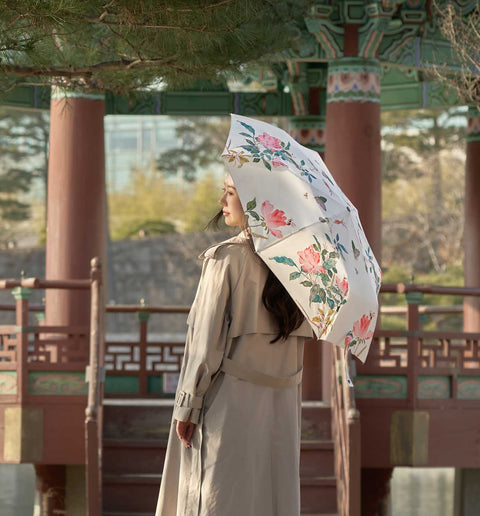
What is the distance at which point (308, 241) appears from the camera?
3807 mm

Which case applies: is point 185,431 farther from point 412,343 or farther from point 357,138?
point 357,138

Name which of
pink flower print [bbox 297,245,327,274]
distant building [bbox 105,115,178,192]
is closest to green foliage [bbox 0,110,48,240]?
distant building [bbox 105,115,178,192]

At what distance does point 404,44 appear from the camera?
8531 mm

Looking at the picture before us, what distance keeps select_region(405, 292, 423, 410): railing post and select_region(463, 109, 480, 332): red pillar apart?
106 inches

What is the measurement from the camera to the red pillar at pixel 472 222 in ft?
33.0

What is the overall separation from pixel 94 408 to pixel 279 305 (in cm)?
292

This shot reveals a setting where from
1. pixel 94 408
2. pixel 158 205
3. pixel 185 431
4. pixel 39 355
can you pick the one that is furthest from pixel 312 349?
pixel 158 205

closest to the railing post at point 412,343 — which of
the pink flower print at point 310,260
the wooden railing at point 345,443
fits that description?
the wooden railing at point 345,443

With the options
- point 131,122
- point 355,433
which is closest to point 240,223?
point 355,433

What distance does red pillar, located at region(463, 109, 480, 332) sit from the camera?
10.1 m

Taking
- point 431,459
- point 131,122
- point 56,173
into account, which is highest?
point 131,122

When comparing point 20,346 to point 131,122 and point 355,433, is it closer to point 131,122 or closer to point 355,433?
point 355,433

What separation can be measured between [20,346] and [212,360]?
12.2 ft

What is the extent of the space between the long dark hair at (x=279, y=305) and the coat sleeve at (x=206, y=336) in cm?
15
